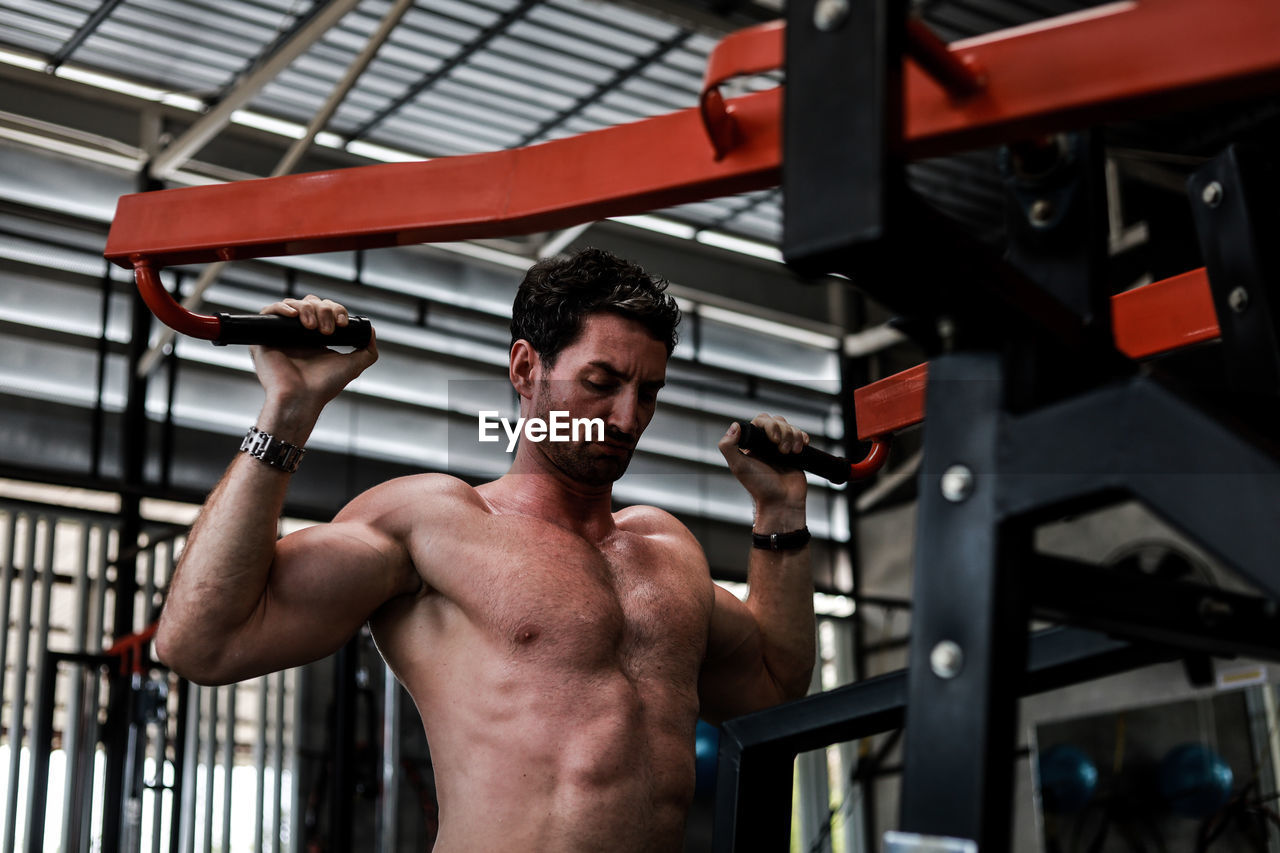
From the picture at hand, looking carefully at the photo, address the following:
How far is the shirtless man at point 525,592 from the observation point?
1437mm

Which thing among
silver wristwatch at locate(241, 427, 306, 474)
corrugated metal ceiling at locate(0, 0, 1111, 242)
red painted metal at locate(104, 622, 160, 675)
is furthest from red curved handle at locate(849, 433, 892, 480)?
corrugated metal ceiling at locate(0, 0, 1111, 242)

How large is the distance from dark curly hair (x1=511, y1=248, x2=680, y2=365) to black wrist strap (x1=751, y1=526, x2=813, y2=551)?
33 centimetres

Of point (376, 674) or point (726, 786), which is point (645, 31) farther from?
point (726, 786)

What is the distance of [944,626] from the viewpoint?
2.53 feet

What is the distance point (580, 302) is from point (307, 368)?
39 centimetres

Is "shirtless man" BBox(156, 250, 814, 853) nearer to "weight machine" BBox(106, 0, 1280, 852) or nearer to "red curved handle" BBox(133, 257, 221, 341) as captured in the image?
"red curved handle" BBox(133, 257, 221, 341)

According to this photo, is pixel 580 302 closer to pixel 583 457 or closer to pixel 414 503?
pixel 583 457

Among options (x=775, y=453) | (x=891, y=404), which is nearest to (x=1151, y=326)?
(x=891, y=404)

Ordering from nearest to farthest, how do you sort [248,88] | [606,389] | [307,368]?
[307,368] → [606,389] → [248,88]

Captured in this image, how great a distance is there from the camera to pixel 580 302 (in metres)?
1.63

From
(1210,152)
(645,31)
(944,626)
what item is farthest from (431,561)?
(1210,152)

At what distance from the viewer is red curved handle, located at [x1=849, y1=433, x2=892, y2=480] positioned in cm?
151

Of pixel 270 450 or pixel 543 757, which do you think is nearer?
pixel 270 450

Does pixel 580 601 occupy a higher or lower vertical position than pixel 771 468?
lower
